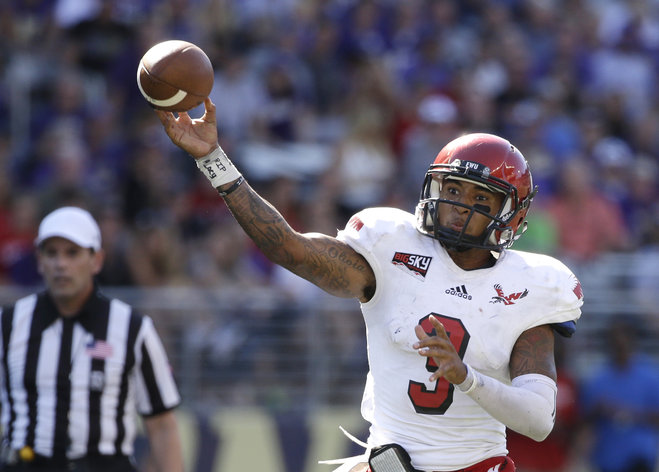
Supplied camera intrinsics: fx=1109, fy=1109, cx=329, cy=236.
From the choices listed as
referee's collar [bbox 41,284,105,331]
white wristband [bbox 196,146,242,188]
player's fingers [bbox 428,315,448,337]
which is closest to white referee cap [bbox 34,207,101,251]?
referee's collar [bbox 41,284,105,331]

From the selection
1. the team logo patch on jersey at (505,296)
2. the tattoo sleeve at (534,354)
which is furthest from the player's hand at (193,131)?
the tattoo sleeve at (534,354)

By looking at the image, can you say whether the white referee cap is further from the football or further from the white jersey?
the white jersey

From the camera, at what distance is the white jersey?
369 cm

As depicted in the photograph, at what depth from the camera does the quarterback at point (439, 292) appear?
11.8 ft

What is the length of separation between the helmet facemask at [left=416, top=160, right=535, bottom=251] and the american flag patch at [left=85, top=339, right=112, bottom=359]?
5.75ft

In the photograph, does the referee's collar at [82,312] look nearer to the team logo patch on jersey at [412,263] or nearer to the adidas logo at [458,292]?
the team logo patch on jersey at [412,263]

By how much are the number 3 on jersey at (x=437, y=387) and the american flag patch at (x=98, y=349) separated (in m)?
1.74

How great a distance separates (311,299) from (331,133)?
2.42 m

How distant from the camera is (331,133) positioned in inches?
383

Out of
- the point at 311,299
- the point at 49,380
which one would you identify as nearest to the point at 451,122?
the point at 311,299

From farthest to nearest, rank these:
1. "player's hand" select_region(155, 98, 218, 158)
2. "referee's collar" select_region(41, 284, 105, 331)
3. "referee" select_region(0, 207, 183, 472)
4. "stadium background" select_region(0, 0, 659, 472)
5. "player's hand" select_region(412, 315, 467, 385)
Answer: "stadium background" select_region(0, 0, 659, 472), "referee's collar" select_region(41, 284, 105, 331), "referee" select_region(0, 207, 183, 472), "player's hand" select_region(155, 98, 218, 158), "player's hand" select_region(412, 315, 467, 385)

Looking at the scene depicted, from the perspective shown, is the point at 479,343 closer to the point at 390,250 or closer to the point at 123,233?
the point at 390,250

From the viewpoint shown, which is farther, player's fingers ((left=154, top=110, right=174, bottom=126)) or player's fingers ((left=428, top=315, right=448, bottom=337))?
player's fingers ((left=154, top=110, right=174, bottom=126))

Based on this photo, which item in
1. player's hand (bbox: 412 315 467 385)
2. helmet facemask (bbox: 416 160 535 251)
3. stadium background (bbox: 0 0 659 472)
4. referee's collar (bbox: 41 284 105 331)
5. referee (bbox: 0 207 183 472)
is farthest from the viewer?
stadium background (bbox: 0 0 659 472)
